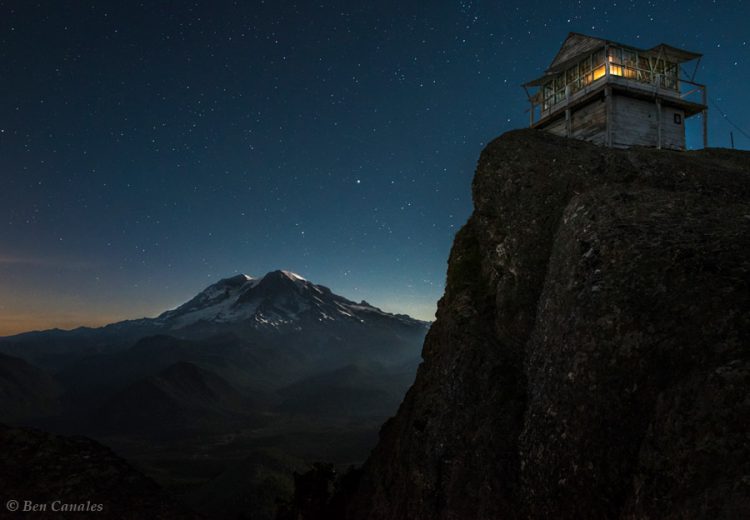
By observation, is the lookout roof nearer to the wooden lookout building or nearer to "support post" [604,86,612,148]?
the wooden lookout building

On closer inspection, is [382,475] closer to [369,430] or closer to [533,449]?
[533,449]

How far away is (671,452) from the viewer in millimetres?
7379

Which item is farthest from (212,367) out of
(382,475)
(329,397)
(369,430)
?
(382,475)

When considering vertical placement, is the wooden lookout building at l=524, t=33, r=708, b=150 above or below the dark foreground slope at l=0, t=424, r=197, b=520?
above

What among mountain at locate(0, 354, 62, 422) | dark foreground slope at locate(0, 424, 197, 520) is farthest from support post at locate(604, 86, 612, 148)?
mountain at locate(0, 354, 62, 422)

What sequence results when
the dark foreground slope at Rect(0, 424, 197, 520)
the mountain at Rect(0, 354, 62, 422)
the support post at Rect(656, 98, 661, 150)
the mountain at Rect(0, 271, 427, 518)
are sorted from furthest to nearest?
the mountain at Rect(0, 354, 62, 422) → the mountain at Rect(0, 271, 427, 518) → the support post at Rect(656, 98, 661, 150) → the dark foreground slope at Rect(0, 424, 197, 520)

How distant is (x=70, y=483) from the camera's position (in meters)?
15.3

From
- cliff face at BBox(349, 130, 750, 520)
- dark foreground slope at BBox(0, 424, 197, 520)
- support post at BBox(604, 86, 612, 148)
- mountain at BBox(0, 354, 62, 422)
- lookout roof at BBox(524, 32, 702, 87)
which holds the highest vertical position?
lookout roof at BBox(524, 32, 702, 87)

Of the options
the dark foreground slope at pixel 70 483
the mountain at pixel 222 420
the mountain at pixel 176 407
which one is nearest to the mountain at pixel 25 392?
the mountain at pixel 222 420

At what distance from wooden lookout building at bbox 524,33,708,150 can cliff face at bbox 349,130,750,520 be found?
13.4 metres

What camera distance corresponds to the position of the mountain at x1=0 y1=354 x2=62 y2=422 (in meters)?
126

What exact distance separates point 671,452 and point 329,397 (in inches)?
5747

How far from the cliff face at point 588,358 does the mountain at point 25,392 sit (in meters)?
150

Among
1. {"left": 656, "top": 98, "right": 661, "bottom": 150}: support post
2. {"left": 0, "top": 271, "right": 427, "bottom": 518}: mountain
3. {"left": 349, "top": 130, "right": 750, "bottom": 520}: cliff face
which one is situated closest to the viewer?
{"left": 349, "top": 130, "right": 750, "bottom": 520}: cliff face
